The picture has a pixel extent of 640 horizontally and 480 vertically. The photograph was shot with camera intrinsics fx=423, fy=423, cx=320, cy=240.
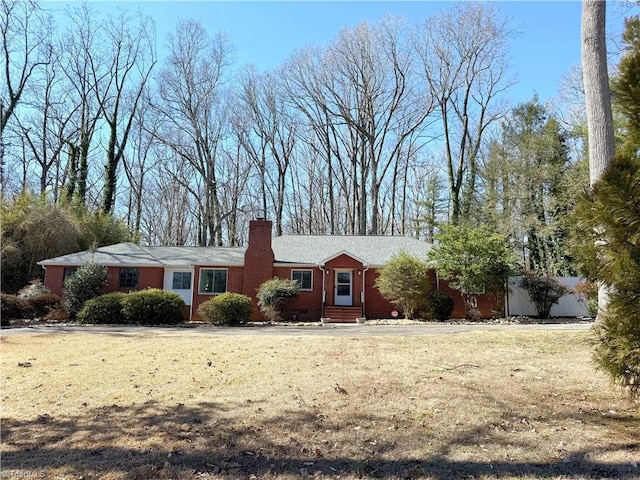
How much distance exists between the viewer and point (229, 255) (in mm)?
22266

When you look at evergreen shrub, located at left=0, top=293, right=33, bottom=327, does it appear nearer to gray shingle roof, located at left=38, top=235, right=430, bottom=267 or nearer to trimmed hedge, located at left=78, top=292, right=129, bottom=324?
trimmed hedge, located at left=78, top=292, right=129, bottom=324

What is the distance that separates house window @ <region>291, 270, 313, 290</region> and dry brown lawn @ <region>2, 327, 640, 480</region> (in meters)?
12.8

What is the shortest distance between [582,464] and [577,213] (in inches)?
94.4

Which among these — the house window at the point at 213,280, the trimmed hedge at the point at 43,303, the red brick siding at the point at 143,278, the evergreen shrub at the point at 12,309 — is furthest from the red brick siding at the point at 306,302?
the evergreen shrub at the point at 12,309

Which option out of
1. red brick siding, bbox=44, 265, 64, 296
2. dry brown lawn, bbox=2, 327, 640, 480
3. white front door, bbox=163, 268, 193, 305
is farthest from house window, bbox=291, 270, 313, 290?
dry brown lawn, bbox=2, 327, 640, 480

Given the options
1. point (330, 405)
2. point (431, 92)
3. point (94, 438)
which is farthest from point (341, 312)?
point (431, 92)

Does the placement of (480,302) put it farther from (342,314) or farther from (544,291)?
(342,314)

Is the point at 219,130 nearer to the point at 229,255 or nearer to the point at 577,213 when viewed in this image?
the point at 229,255

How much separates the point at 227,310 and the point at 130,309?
3.91 m

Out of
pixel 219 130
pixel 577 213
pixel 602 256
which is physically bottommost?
pixel 602 256

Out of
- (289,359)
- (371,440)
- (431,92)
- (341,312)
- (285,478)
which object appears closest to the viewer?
(285,478)

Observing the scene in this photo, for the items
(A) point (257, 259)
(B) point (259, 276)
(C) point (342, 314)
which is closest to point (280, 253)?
(A) point (257, 259)

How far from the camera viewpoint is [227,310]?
16484mm

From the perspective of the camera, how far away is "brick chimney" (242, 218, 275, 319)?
823 inches
